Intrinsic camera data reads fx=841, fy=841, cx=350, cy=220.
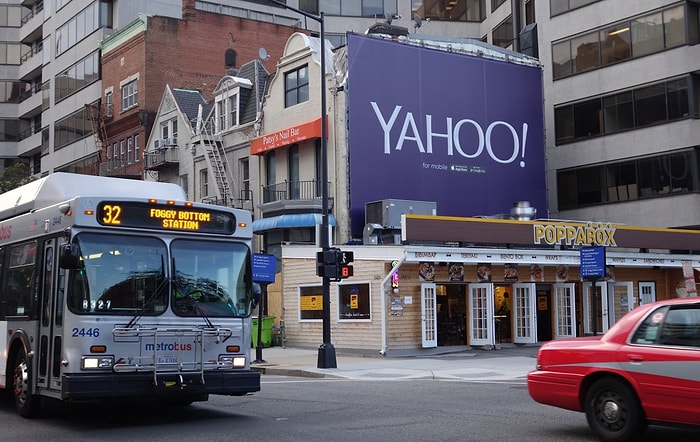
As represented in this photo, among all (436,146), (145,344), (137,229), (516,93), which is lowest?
(145,344)

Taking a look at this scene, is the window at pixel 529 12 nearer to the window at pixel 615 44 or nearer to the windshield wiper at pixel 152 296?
the window at pixel 615 44

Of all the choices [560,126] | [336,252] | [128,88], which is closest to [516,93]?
[560,126]

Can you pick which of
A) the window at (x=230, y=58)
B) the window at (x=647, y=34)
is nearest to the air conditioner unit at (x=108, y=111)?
the window at (x=230, y=58)

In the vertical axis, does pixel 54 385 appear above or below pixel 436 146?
below

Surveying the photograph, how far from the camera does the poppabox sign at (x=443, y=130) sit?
108 ft

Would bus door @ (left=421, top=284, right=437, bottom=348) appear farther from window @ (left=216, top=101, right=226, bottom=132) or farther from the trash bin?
window @ (left=216, top=101, right=226, bottom=132)

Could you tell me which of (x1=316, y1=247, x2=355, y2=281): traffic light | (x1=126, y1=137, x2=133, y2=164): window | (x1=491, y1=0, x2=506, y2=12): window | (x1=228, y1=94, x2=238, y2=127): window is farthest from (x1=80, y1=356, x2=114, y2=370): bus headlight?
(x1=491, y1=0, x2=506, y2=12): window

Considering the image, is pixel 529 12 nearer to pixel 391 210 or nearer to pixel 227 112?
A: pixel 227 112

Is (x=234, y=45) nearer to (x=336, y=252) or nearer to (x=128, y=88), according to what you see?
(x=128, y=88)

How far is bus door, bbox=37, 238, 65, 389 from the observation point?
11.0 m

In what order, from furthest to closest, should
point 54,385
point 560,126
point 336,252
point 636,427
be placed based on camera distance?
1. point 560,126
2. point 336,252
3. point 54,385
4. point 636,427

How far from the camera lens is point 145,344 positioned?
430 inches

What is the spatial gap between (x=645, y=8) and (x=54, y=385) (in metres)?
34.1

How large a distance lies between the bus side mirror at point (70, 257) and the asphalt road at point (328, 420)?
6.90 feet
